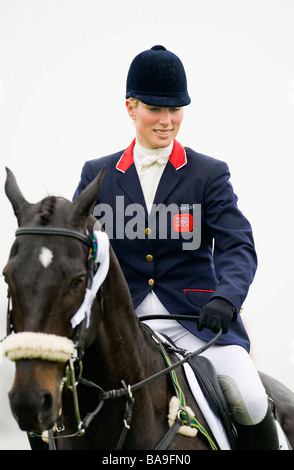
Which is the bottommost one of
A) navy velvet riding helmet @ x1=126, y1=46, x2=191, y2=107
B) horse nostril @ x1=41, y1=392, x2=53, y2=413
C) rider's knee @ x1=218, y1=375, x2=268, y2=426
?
rider's knee @ x1=218, y1=375, x2=268, y2=426

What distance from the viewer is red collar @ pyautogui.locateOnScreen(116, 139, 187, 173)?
15.5 ft

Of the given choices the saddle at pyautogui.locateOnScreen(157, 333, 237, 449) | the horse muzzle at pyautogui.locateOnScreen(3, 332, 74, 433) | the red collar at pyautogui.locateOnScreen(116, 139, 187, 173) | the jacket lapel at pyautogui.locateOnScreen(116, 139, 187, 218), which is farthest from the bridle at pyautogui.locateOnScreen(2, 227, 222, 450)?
the red collar at pyautogui.locateOnScreen(116, 139, 187, 173)

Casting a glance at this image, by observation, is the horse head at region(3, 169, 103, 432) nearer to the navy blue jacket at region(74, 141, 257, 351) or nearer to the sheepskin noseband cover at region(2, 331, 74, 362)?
the sheepskin noseband cover at region(2, 331, 74, 362)

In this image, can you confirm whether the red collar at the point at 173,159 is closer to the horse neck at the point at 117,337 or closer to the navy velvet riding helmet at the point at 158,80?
the navy velvet riding helmet at the point at 158,80

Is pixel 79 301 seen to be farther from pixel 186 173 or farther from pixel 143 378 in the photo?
pixel 186 173

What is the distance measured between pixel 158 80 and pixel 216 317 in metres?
1.72

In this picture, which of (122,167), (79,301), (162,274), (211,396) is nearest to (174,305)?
(162,274)

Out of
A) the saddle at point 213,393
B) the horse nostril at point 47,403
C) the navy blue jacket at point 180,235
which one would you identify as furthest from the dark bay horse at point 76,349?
the navy blue jacket at point 180,235

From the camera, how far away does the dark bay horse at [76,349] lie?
291 centimetres

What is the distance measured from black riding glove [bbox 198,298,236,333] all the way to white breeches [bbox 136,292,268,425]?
0.39 metres

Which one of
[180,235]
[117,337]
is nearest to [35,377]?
[117,337]

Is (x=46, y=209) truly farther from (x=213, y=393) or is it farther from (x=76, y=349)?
(x=213, y=393)

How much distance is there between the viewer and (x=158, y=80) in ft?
15.1
